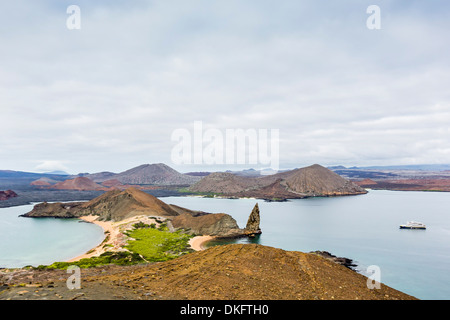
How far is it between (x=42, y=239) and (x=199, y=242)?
1738 inches

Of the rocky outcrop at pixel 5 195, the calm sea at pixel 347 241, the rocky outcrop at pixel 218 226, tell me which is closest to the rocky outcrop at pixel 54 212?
the calm sea at pixel 347 241

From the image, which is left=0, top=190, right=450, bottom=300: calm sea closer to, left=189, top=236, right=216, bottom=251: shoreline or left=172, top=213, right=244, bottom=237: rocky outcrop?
left=172, top=213, right=244, bottom=237: rocky outcrop

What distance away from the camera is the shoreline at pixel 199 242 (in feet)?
186

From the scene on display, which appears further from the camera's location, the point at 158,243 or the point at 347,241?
the point at 347,241

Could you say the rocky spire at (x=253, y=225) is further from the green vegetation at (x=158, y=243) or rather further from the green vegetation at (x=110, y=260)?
the green vegetation at (x=110, y=260)

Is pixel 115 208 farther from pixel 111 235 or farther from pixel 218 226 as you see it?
pixel 218 226

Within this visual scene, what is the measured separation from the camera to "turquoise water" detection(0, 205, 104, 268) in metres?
53.1

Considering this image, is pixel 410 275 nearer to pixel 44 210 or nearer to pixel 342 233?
pixel 342 233

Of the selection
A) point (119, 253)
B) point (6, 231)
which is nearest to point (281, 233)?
point (119, 253)

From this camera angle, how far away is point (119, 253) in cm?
4566

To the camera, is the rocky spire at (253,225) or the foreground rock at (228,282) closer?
the foreground rock at (228,282)

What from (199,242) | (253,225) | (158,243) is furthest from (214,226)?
(158,243)

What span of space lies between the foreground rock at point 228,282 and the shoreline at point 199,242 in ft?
88.3

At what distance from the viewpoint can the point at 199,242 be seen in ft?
204
